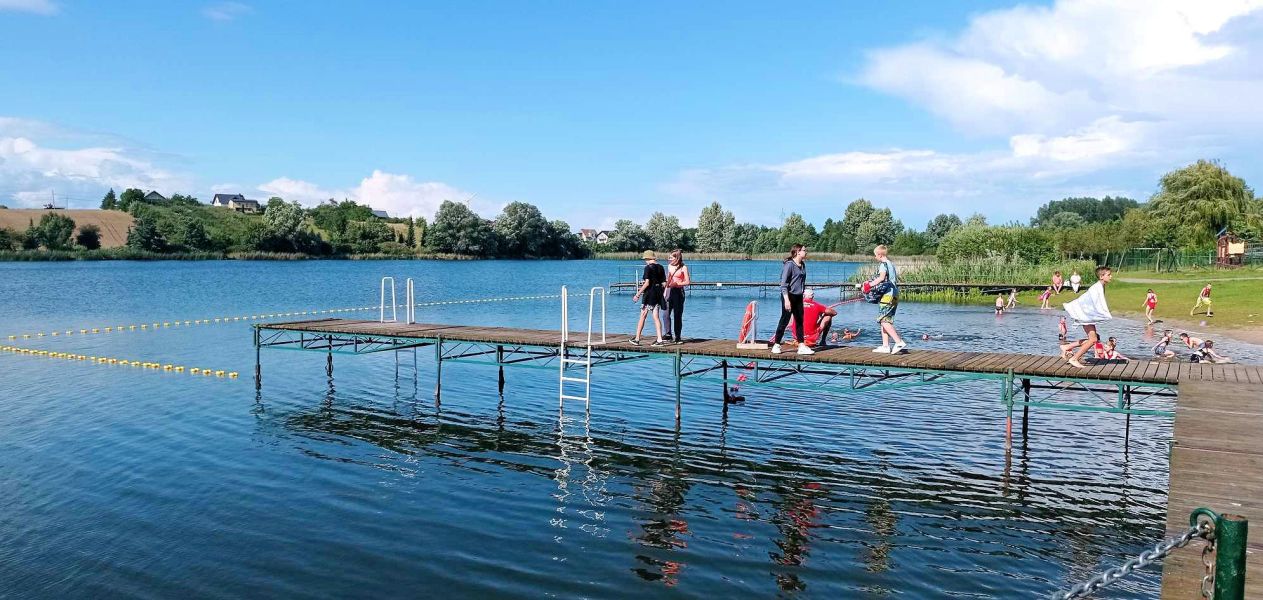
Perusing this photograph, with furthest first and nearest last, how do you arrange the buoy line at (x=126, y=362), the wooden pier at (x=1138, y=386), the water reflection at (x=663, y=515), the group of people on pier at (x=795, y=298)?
1. the buoy line at (x=126, y=362)
2. the group of people on pier at (x=795, y=298)
3. the water reflection at (x=663, y=515)
4. the wooden pier at (x=1138, y=386)

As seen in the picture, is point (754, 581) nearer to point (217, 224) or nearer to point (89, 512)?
point (89, 512)

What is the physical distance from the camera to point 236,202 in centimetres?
18338

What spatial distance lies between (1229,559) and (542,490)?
1058 cm

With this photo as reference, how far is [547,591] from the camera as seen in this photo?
993cm

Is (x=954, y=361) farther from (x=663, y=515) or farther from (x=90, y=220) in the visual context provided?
(x=90, y=220)

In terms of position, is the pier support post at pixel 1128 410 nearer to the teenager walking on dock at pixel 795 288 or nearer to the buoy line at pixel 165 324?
the teenager walking on dock at pixel 795 288

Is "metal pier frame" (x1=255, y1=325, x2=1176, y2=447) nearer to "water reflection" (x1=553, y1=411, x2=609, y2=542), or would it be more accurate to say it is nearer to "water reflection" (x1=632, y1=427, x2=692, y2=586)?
"water reflection" (x1=553, y1=411, x2=609, y2=542)

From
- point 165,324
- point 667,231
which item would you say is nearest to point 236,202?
point 667,231

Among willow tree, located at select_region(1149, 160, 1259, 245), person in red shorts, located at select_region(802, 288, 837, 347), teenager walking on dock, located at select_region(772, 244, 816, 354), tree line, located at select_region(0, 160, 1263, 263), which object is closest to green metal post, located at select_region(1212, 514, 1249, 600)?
teenager walking on dock, located at select_region(772, 244, 816, 354)

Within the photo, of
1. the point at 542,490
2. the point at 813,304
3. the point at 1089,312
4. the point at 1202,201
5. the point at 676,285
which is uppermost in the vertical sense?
the point at 1202,201

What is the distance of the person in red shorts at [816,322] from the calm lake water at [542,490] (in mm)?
1973

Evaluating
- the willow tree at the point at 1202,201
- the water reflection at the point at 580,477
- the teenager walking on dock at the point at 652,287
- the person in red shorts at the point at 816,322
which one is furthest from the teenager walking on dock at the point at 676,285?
the willow tree at the point at 1202,201

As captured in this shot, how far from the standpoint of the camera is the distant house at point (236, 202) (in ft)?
585

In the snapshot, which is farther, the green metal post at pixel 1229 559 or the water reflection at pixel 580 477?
the water reflection at pixel 580 477
